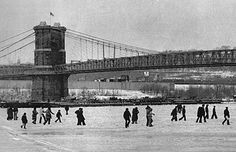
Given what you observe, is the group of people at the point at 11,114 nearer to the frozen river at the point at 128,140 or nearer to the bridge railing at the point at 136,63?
the frozen river at the point at 128,140

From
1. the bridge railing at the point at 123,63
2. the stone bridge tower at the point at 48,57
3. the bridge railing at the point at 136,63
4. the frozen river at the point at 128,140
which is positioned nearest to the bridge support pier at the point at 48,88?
the stone bridge tower at the point at 48,57

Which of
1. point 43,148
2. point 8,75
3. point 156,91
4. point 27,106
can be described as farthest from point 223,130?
point 156,91

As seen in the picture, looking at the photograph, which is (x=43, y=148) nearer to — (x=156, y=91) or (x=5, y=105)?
(x=5, y=105)

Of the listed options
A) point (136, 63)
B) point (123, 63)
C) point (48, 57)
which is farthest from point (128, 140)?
point (136, 63)

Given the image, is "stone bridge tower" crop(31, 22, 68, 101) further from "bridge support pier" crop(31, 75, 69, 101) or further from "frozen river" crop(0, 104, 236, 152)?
"frozen river" crop(0, 104, 236, 152)

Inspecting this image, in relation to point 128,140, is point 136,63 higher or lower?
higher

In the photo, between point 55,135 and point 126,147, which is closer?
point 126,147

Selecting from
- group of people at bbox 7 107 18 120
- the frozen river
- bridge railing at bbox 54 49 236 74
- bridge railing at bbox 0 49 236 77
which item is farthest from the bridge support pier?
the frozen river

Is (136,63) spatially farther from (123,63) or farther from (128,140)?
(128,140)
